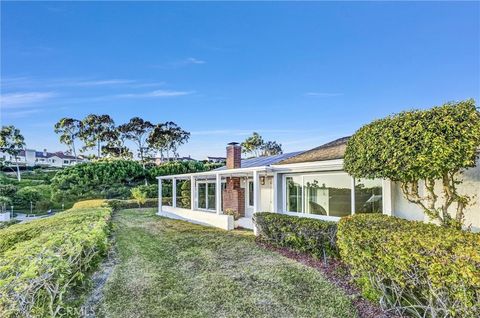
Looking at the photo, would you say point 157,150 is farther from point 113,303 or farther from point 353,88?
point 113,303

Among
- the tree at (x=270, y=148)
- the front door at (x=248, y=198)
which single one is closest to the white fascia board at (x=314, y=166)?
the front door at (x=248, y=198)

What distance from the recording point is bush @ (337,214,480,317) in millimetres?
3879

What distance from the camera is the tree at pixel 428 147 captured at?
20.2ft

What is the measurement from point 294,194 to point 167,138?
48.0 m

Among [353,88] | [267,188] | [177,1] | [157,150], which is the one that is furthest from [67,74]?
[157,150]

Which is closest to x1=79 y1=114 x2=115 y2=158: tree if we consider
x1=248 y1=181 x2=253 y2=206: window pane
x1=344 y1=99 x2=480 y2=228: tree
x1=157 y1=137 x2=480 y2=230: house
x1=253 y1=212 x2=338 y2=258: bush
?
x1=157 y1=137 x2=480 y2=230: house

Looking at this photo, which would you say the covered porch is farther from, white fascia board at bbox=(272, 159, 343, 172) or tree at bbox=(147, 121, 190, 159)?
tree at bbox=(147, 121, 190, 159)

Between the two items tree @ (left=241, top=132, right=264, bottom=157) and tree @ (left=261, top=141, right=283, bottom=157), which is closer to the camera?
tree @ (left=241, top=132, right=264, bottom=157)

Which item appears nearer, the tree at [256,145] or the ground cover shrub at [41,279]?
the ground cover shrub at [41,279]

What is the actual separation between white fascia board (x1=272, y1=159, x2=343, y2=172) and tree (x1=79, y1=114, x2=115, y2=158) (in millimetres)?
52765

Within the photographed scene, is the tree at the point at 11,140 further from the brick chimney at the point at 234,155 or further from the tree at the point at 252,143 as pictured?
the brick chimney at the point at 234,155

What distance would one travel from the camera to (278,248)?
33.5 ft

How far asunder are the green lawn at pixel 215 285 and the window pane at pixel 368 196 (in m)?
3.34

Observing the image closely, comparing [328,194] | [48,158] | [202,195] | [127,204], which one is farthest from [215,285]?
[48,158]
